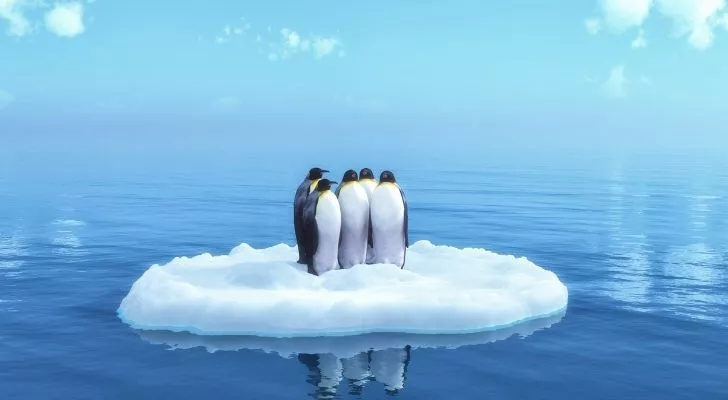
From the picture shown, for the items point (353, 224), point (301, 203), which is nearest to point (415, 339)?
point (353, 224)

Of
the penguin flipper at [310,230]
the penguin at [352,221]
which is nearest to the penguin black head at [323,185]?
the penguin flipper at [310,230]

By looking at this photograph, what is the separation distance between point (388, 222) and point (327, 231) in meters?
1.17

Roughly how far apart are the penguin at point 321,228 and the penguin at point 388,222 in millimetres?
764

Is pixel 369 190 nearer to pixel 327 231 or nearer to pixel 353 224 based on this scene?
pixel 353 224

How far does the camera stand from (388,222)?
1362 centimetres

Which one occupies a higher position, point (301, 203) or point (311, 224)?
point (301, 203)

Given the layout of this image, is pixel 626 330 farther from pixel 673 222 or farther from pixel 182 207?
pixel 182 207

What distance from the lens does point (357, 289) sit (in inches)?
473

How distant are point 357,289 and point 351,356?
245 cm

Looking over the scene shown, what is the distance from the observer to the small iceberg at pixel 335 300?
10.7 m

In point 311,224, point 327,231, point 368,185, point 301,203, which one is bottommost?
point 327,231

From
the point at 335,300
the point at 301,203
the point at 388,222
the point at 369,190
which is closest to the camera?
the point at 335,300

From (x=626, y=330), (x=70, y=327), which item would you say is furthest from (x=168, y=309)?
(x=626, y=330)

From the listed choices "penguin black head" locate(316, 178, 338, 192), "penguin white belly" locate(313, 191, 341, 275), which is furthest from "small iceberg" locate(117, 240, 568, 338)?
"penguin black head" locate(316, 178, 338, 192)
